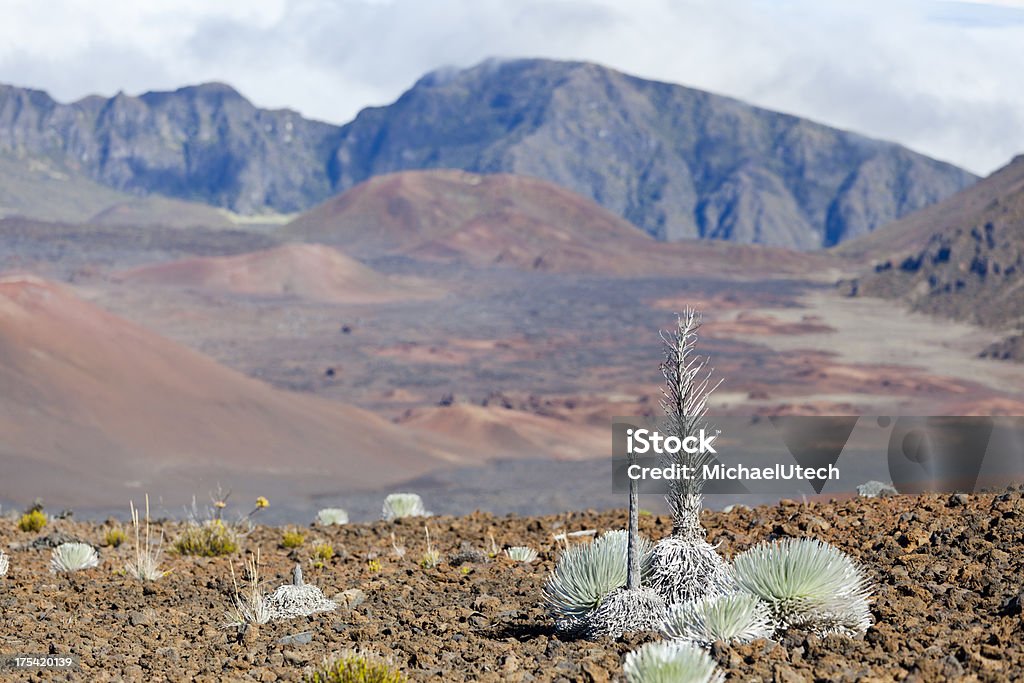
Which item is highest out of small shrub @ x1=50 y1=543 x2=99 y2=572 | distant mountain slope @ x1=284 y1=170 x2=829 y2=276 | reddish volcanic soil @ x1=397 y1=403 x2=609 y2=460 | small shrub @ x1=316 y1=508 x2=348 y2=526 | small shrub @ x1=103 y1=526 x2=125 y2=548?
distant mountain slope @ x1=284 y1=170 x2=829 y2=276

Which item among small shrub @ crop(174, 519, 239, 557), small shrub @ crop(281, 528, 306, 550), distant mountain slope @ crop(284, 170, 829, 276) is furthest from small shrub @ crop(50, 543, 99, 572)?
distant mountain slope @ crop(284, 170, 829, 276)

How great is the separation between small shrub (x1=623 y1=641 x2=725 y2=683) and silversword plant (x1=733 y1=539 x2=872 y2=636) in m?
0.85

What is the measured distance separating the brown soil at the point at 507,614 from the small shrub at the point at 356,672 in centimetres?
49

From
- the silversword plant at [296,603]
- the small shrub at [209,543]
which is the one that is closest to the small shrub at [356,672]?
the silversword plant at [296,603]

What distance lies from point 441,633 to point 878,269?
111 m

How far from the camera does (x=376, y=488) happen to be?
33.4 meters

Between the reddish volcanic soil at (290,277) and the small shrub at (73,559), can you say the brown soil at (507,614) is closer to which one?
the small shrub at (73,559)

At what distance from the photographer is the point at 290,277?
97875 mm

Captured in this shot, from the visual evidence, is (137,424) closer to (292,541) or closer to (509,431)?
(509,431)

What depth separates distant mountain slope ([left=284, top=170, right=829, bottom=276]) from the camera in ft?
404

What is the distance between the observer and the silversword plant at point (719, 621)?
539cm

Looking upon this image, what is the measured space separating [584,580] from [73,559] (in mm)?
4769

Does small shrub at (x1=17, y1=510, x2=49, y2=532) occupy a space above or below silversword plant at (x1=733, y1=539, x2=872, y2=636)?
below

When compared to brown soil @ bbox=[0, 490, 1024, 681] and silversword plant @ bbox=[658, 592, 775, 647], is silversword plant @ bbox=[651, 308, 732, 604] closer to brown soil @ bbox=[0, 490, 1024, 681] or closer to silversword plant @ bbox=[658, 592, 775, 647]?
silversword plant @ bbox=[658, 592, 775, 647]
